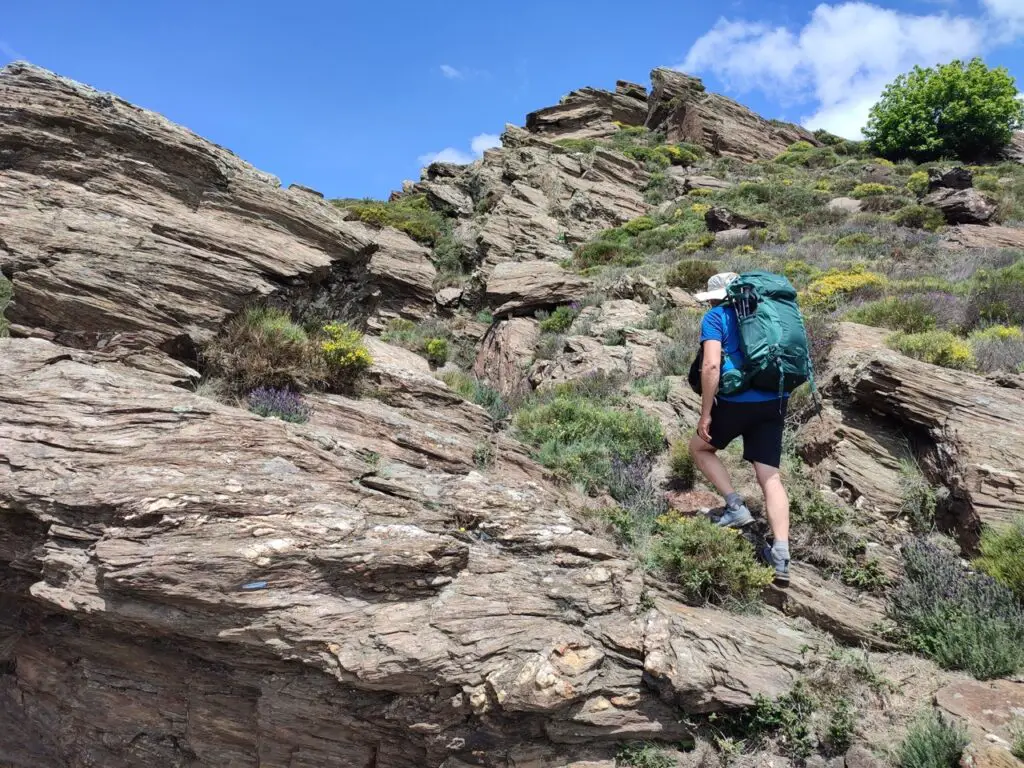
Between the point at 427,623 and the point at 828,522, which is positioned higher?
the point at 828,522

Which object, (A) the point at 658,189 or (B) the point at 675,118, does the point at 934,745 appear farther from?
(B) the point at 675,118

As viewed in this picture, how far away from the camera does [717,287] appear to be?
5.23 meters

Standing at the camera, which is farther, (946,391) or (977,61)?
(977,61)

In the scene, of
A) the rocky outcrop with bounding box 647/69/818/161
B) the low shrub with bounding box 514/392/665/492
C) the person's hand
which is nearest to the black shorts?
the person's hand

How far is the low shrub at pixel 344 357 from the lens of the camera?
629 cm

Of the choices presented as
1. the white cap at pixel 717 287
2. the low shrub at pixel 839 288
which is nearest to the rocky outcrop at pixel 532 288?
the low shrub at pixel 839 288

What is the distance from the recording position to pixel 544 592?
13.5ft

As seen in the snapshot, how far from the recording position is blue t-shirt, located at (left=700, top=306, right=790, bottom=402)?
4703 millimetres

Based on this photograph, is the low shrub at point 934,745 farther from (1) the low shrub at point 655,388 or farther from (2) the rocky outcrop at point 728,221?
(2) the rocky outcrop at point 728,221

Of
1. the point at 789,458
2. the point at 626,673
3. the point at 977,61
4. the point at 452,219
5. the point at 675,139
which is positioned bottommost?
the point at 626,673

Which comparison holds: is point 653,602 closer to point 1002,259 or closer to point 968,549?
point 968,549

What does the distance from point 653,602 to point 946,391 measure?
3.85 m

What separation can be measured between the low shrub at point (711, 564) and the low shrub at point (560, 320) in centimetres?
846

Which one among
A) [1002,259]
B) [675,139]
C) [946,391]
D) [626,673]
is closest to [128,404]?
[626,673]
